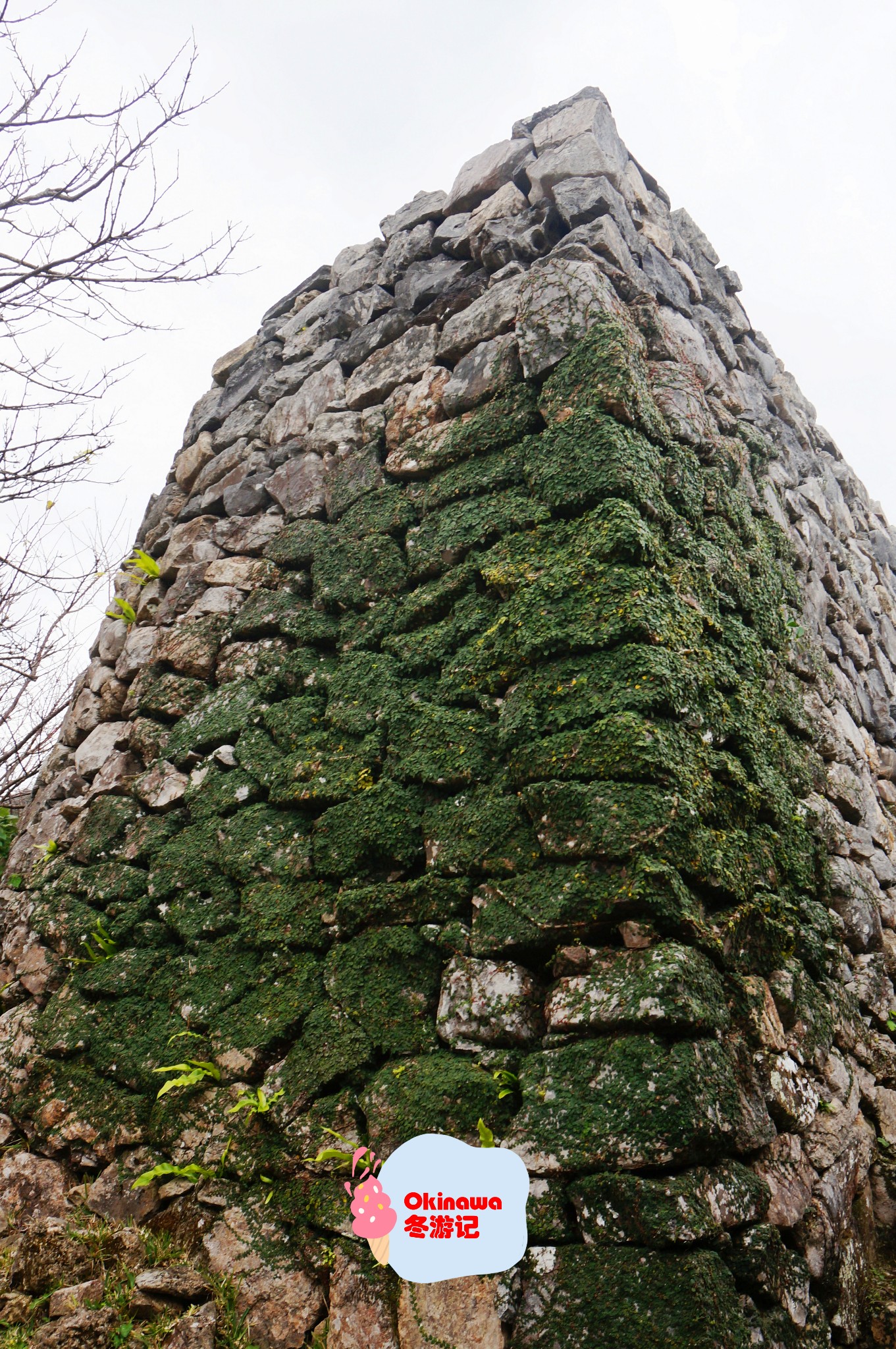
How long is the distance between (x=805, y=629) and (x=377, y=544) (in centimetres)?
231

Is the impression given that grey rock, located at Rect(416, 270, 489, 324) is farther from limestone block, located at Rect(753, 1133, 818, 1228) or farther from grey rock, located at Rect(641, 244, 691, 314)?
limestone block, located at Rect(753, 1133, 818, 1228)

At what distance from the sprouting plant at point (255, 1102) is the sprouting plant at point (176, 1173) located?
20 centimetres

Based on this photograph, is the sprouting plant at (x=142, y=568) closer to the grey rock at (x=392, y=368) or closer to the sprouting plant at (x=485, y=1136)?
the grey rock at (x=392, y=368)

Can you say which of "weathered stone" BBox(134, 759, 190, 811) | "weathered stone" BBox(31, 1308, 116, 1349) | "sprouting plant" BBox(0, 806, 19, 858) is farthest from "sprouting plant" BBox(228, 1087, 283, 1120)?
"sprouting plant" BBox(0, 806, 19, 858)

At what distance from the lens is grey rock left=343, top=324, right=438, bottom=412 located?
4.30 metres

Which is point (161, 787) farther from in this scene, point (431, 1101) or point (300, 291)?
point (300, 291)

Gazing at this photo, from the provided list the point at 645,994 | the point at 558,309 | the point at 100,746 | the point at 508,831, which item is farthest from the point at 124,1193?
the point at 558,309

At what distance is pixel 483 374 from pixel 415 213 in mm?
2168

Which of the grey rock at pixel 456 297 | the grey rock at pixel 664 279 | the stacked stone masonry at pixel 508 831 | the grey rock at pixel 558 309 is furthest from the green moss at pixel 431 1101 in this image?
the grey rock at pixel 664 279

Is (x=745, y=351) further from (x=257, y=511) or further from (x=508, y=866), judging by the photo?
(x=508, y=866)

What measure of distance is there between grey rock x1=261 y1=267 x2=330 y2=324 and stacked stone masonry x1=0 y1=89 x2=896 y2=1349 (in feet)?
3.13

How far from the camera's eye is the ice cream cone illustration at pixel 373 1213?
90.7 inches

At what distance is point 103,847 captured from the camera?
387cm

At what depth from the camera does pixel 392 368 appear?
14.6 feet
